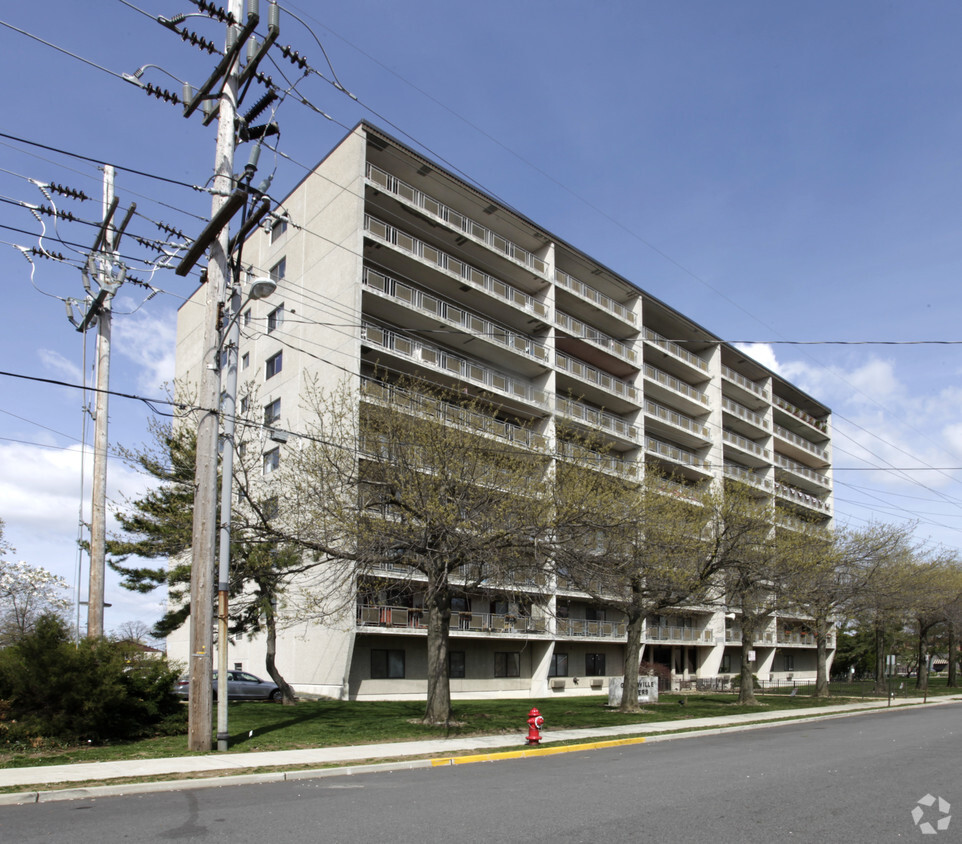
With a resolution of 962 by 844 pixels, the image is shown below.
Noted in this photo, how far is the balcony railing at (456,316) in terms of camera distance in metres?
36.6

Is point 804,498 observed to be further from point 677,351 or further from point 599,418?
point 599,418

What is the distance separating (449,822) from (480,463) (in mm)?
12290

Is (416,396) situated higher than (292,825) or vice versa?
(416,396)

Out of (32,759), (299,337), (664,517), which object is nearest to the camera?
(32,759)

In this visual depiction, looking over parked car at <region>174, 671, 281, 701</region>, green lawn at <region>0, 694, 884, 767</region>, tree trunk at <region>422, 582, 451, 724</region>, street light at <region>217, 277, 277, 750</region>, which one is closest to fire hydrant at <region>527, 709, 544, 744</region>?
green lawn at <region>0, 694, 884, 767</region>

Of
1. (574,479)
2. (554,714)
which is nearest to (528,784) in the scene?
(574,479)

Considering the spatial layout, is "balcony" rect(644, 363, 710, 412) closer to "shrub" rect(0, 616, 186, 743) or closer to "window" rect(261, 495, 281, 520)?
"window" rect(261, 495, 281, 520)

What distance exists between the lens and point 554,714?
26250 millimetres

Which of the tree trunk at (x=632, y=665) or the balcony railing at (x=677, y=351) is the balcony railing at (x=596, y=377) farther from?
the tree trunk at (x=632, y=665)

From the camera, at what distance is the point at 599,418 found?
150ft

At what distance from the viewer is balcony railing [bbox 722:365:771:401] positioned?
207 feet

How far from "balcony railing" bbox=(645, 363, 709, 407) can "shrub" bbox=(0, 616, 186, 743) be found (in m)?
42.2

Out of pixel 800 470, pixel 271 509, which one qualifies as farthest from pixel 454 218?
pixel 800 470

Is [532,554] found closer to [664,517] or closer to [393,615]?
[664,517]
